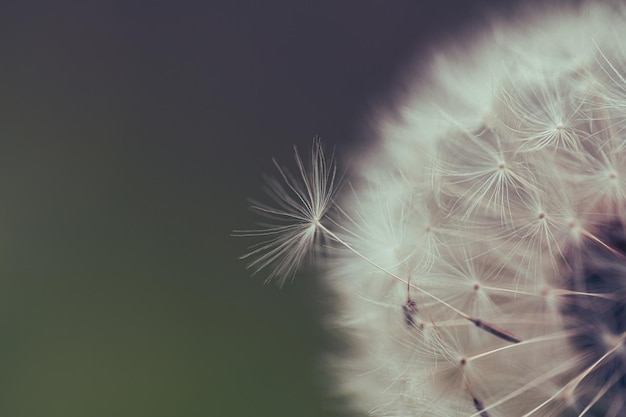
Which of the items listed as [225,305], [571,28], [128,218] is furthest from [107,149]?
[571,28]

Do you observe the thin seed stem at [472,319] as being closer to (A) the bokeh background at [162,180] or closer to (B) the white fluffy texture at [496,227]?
(B) the white fluffy texture at [496,227]

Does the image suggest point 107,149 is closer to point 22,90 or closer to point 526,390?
point 22,90

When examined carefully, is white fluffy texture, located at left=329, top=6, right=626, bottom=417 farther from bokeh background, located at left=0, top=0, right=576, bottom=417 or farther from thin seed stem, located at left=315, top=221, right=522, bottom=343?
bokeh background, located at left=0, top=0, right=576, bottom=417

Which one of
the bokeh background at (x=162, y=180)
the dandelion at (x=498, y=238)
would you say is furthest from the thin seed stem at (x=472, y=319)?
the bokeh background at (x=162, y=180)

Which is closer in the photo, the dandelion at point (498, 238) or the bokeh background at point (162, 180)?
the dandelion at point (498, 238)

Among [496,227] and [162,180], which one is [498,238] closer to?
[496,227]

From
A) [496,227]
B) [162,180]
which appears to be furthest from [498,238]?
[162,180]

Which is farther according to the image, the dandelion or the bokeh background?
the bokeh background

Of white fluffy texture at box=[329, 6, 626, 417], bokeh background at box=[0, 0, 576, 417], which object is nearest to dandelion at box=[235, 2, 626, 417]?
white fluffy texture at box=[329, 6, 626, 417]
